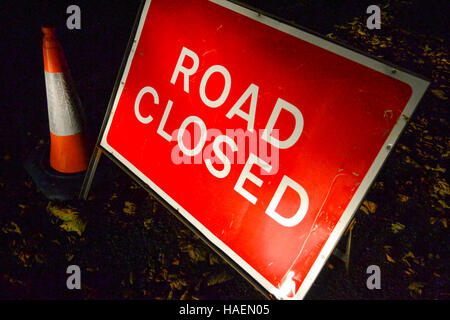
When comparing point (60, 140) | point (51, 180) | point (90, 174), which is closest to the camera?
point (90, 174)

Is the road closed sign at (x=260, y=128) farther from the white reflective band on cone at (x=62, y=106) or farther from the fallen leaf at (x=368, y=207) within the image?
the fallen leaf at (x=368, y=207)

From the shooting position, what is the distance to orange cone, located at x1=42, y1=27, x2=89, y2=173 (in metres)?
1.98

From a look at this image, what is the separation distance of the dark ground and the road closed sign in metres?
0.45

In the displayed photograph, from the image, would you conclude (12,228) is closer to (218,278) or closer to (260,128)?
(218,278)

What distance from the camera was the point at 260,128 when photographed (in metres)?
1.32

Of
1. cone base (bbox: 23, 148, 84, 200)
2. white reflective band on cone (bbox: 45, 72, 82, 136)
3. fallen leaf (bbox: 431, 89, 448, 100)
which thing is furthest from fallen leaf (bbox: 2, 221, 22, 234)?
fallen leaf (bbox: 431, 89, 448, 100)

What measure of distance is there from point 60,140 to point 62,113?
0.24 m

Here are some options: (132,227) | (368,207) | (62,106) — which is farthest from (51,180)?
(368,207)

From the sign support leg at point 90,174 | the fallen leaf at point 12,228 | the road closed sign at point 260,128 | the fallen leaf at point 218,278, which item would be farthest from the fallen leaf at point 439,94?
the fallen leaf at point 12,228

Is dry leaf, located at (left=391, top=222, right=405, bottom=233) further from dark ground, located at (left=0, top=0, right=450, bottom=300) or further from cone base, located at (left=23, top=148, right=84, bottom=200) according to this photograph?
cone base, located at (left=23, top=148, right=84, bottom=200)

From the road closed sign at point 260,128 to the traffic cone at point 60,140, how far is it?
0.70 meters

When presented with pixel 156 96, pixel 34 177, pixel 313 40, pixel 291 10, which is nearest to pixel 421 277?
pixel 313 40

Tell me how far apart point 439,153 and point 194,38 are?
281 cm
